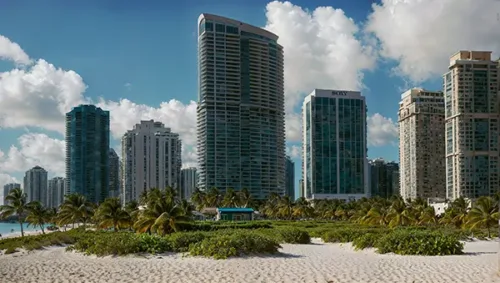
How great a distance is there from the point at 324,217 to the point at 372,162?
312ft

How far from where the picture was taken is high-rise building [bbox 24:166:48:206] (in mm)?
187500

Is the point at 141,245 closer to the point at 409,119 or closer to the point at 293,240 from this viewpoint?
the point at 293,240

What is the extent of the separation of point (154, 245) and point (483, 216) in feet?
93.8

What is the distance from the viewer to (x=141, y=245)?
2492cm

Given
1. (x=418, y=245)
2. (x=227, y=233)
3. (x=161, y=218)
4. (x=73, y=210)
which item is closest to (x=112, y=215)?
(x=161, y=218)

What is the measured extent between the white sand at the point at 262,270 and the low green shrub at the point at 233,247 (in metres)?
0.62

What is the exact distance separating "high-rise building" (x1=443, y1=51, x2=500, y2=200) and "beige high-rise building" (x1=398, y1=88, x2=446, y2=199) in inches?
666

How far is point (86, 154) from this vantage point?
157750 mm

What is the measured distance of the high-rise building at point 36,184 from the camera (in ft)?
615

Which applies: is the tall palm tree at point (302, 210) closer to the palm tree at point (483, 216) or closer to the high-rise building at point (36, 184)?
the palm tree at point (483, 216)

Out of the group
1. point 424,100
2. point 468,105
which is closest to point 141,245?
point 468,105

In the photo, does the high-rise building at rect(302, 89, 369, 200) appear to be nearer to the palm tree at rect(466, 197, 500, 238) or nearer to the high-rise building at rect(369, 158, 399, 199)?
the high-rise building at rect(369, 158, 399, 199)

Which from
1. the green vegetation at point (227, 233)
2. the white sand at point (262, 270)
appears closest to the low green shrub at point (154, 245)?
the green vegetation at point (227, 233)

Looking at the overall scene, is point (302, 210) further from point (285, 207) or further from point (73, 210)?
point (73, 210)
